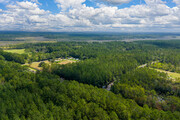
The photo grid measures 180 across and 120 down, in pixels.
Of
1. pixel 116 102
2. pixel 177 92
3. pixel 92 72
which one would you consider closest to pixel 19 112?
pixel 116 102

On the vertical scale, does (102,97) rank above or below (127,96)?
above

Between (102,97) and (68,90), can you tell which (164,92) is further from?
(68,90)

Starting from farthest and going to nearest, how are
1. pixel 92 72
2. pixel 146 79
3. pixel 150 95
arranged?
pixel 92 72 < pixel 146 79 < pixel 150 95

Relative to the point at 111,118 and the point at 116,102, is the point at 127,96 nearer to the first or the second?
the point at 116,102

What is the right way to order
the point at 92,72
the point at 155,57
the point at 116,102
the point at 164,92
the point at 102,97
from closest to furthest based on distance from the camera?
the point at 116,102
the point at 102,97
the point at 164,92
the point at 92,72
the point at 155,57

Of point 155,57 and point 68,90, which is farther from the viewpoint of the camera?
point 155,57

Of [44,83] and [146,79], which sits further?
[146,79]

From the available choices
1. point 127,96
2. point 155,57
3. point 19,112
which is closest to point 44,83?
point 19,112

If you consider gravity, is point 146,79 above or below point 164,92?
above

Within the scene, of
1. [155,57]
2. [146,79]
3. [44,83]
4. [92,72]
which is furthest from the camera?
[155,57]
